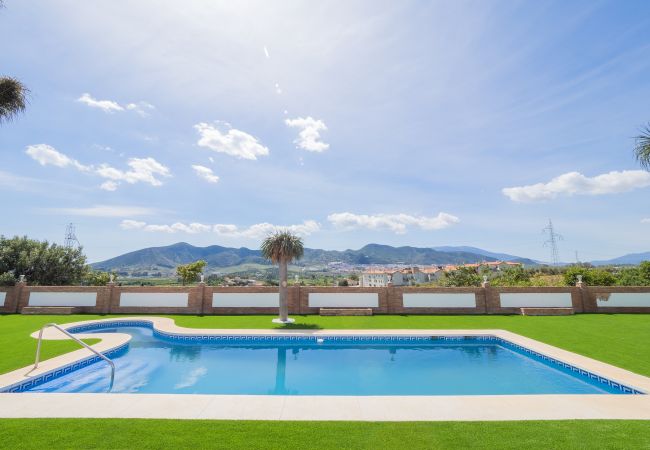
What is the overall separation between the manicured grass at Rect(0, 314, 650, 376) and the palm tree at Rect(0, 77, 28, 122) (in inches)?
293

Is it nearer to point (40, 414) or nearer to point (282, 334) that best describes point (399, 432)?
point (40, 414)

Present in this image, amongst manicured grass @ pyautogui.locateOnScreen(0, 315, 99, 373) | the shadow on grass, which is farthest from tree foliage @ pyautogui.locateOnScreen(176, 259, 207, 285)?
the shadow on grass

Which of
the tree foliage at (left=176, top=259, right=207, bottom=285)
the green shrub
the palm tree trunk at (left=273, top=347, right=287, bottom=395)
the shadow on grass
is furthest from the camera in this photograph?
the tree foliage at (left=176, top=259, right=207, bottom=285)

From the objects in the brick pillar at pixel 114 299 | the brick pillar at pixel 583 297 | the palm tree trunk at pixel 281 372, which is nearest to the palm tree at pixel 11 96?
the palm tree trunk at pixel 281 372

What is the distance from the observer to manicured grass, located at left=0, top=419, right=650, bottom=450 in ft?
18.3

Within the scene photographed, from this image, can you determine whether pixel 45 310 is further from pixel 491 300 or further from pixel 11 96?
pixel 491 300

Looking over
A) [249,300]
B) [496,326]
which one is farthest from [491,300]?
[249,300]

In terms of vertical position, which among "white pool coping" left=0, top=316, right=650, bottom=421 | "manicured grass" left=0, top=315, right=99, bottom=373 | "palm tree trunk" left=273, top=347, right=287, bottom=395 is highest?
"manicured grass" left=0, top=315, right=99, bottom=373

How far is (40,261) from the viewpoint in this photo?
30141mm

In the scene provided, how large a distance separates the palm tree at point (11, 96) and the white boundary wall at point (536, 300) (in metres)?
26.8

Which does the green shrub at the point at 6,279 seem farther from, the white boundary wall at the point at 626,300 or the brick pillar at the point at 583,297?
the white boundary wall at the point at 626,300

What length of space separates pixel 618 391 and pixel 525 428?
5.17 meters

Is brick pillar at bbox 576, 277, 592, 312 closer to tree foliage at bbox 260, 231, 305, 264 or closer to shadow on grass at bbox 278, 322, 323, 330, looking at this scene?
shadow on grass at bbox 278, 322, 323, 330

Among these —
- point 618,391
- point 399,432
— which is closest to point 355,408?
point 399,432
